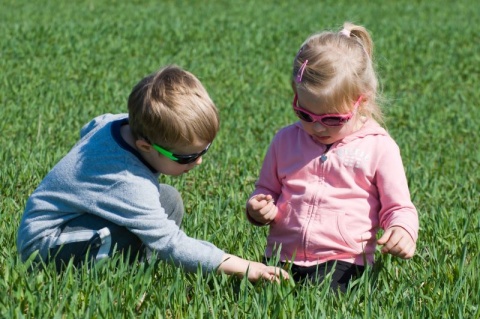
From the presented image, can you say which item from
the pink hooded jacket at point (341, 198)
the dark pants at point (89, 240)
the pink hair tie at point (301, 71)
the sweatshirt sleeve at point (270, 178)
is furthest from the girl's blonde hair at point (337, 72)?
the dark pants at point (89, 240)

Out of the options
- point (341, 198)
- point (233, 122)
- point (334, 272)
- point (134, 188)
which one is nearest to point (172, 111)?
point (134, 188)

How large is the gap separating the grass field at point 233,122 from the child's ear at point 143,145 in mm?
451

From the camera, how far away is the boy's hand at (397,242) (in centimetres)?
333

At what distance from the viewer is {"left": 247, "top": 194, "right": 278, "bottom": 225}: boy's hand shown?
3588 millimetres

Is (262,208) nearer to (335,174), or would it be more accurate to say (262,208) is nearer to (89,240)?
(335,174)

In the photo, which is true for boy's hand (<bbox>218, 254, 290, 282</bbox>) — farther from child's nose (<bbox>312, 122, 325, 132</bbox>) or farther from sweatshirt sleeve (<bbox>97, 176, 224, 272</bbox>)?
child's nose (<bbox>312, 122, 325, 132</bbox>)

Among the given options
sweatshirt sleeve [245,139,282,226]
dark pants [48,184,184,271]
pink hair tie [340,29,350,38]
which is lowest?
dark pants [48,184,184,271]

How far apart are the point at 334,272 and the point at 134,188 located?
872mm

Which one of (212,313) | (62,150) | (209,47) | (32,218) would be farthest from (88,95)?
(212,313)

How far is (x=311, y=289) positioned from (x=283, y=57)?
884 cm

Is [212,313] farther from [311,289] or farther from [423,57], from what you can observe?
[423,57]

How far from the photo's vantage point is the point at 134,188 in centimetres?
333

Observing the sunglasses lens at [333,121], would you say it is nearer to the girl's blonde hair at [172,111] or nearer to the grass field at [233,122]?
the girl's blonde hair at [172,111]

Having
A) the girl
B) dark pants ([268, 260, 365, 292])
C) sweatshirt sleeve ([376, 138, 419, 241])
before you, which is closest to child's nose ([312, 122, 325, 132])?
the girl
